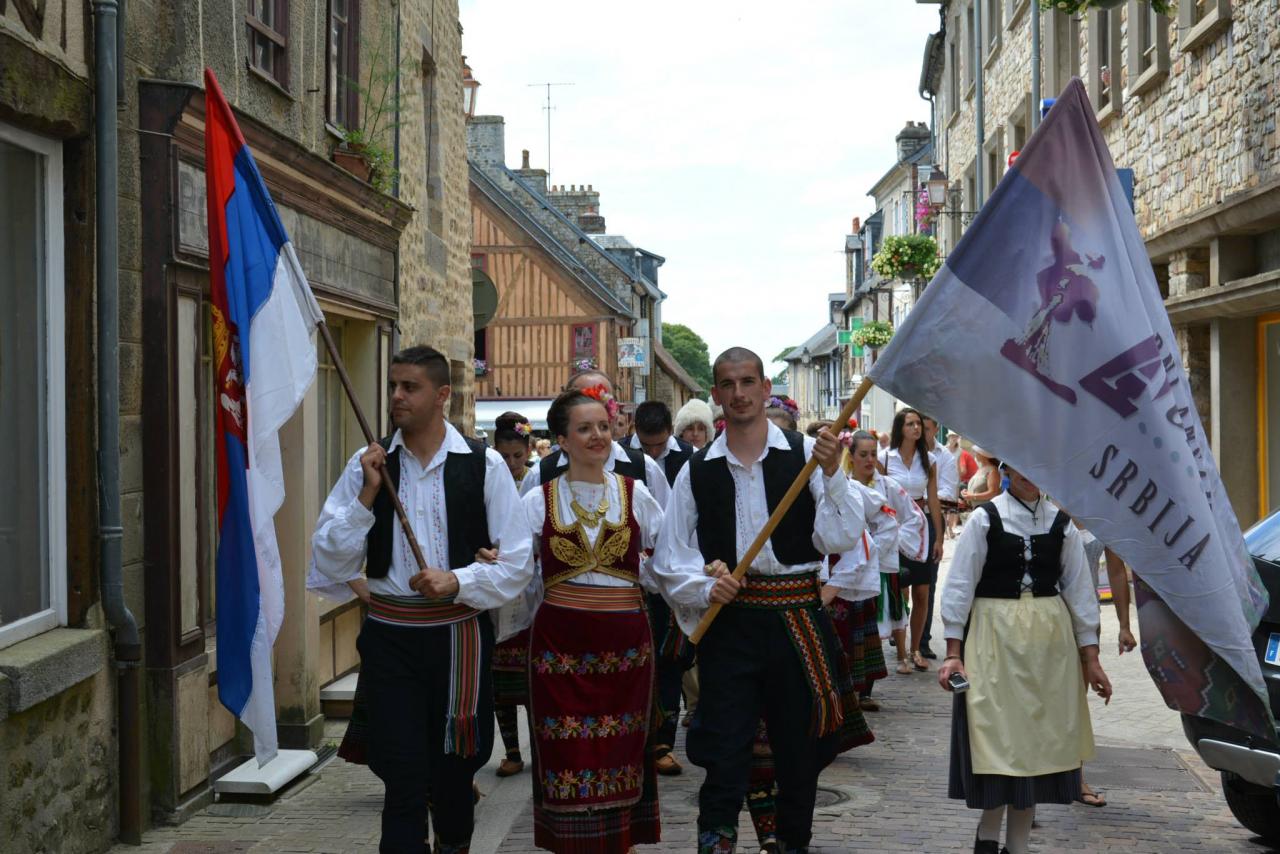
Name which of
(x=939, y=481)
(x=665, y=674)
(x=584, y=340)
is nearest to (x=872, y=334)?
(x=584, y=340)

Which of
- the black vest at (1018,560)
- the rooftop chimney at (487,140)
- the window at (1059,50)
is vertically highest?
the rooftop chimney at (487,140)

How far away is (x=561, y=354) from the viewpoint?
124ft

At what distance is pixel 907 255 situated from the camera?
26078 mm

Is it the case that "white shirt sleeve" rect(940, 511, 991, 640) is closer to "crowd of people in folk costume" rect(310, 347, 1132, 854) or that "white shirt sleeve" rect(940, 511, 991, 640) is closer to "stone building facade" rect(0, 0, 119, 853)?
"crowd of people in folk costume" rect(310, 347, 1132, 854)

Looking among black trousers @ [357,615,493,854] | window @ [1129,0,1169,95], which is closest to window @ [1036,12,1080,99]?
window @ [1129,0,1169,95]

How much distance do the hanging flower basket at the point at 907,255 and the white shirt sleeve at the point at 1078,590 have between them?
2095cm

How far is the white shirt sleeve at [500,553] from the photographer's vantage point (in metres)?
5.21

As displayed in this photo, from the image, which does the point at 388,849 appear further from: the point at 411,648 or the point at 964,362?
the point at 964,362

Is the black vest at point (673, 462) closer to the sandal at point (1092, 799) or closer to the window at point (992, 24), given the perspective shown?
the sandal at point (1092, 799)

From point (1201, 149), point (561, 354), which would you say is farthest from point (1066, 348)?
point (561, 354)

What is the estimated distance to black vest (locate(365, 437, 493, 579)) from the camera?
17.3ft

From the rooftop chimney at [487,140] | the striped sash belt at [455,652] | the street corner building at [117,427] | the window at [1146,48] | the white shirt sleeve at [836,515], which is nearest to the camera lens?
the striped sash belt at [455,652]

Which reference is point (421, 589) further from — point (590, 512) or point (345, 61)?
point (345, 61)

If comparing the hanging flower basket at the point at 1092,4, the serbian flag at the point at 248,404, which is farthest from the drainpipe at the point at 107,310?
the hanging flower basket at the point at 1092,4
